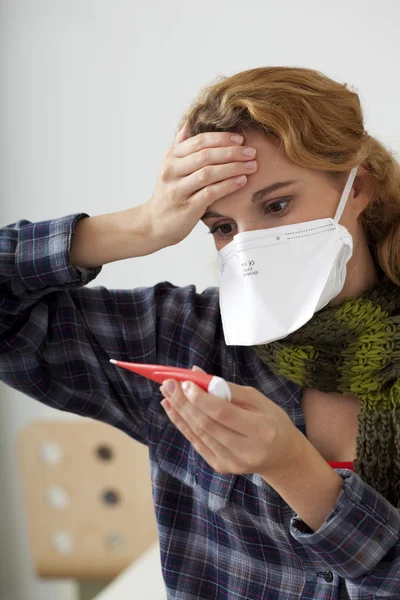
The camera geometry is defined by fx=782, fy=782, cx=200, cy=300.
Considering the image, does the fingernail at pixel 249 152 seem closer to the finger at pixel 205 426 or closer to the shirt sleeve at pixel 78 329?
the shirt sleeve at pixel 78 329

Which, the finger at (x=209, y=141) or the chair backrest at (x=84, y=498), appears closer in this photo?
the finger at (x=209, y=141)

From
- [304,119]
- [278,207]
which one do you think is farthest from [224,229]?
[304,119]

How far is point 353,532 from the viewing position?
3.16 feet

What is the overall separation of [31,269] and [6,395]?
1.30m

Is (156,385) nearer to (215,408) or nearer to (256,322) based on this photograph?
(256,322)

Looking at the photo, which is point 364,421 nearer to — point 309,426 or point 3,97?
point 309,426

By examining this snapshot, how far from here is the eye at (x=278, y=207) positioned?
1148mm

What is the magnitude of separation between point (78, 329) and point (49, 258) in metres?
0.13

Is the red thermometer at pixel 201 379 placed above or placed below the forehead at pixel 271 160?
below

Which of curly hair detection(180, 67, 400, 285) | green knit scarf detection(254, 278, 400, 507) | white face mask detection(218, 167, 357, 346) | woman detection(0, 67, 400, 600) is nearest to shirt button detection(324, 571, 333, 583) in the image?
woman detection(0, 67, 400, 600)

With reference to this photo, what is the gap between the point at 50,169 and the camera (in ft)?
7.34

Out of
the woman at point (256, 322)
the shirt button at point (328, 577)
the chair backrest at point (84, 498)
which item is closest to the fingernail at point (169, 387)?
the woman at point (256, 322)

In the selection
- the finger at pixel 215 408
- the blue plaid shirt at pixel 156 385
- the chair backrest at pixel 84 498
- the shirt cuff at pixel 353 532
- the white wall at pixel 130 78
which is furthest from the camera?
the chair backrest at pixel 84 498

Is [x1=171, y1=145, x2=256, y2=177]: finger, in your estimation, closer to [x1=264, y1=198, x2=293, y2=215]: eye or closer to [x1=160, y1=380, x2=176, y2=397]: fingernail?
[x1=264, y1=198, x2=293, y2=215]: eye
